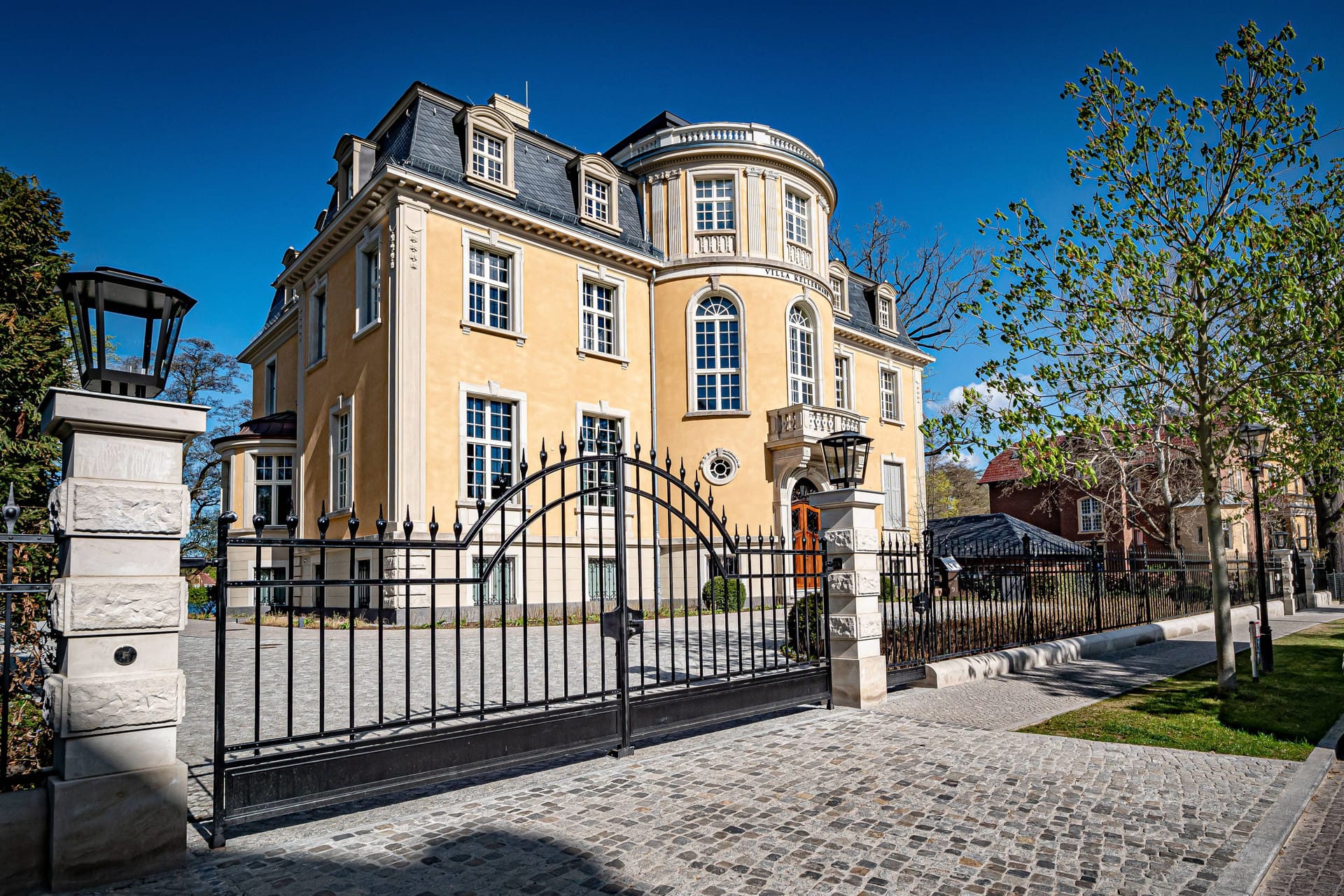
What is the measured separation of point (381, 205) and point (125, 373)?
15774 millimetres

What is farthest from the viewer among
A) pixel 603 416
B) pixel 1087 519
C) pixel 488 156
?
pixel 1087 519

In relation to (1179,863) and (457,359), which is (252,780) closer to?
(1179,863)

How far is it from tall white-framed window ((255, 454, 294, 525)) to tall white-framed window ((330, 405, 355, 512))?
2642mm

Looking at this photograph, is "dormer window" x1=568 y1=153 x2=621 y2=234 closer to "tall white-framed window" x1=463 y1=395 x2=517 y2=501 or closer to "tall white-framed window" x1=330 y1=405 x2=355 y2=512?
"tall white-framed window" x1=463 y1=395 x2=517 y2=501

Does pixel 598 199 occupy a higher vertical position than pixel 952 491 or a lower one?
higher

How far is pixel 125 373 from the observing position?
422 cm

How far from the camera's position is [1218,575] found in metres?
9.30

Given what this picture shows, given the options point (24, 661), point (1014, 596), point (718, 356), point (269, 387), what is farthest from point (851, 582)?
point (269, 387)

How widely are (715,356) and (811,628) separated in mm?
14623

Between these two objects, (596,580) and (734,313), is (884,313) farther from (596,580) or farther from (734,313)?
(596,580)

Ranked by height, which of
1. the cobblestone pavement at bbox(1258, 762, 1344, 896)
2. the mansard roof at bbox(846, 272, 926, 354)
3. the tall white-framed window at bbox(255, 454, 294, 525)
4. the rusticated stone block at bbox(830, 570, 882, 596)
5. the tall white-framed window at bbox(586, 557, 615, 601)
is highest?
the mansard roof at bbox(846, 272, 926, 354)

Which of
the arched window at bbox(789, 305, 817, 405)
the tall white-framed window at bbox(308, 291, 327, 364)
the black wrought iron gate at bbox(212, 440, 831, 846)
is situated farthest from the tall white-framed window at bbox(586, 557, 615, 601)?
the tall white-framed window at bbox(308, 291, 327, 364)

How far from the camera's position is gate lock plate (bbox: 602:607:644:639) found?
5984mm

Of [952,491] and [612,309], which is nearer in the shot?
[612,309]
